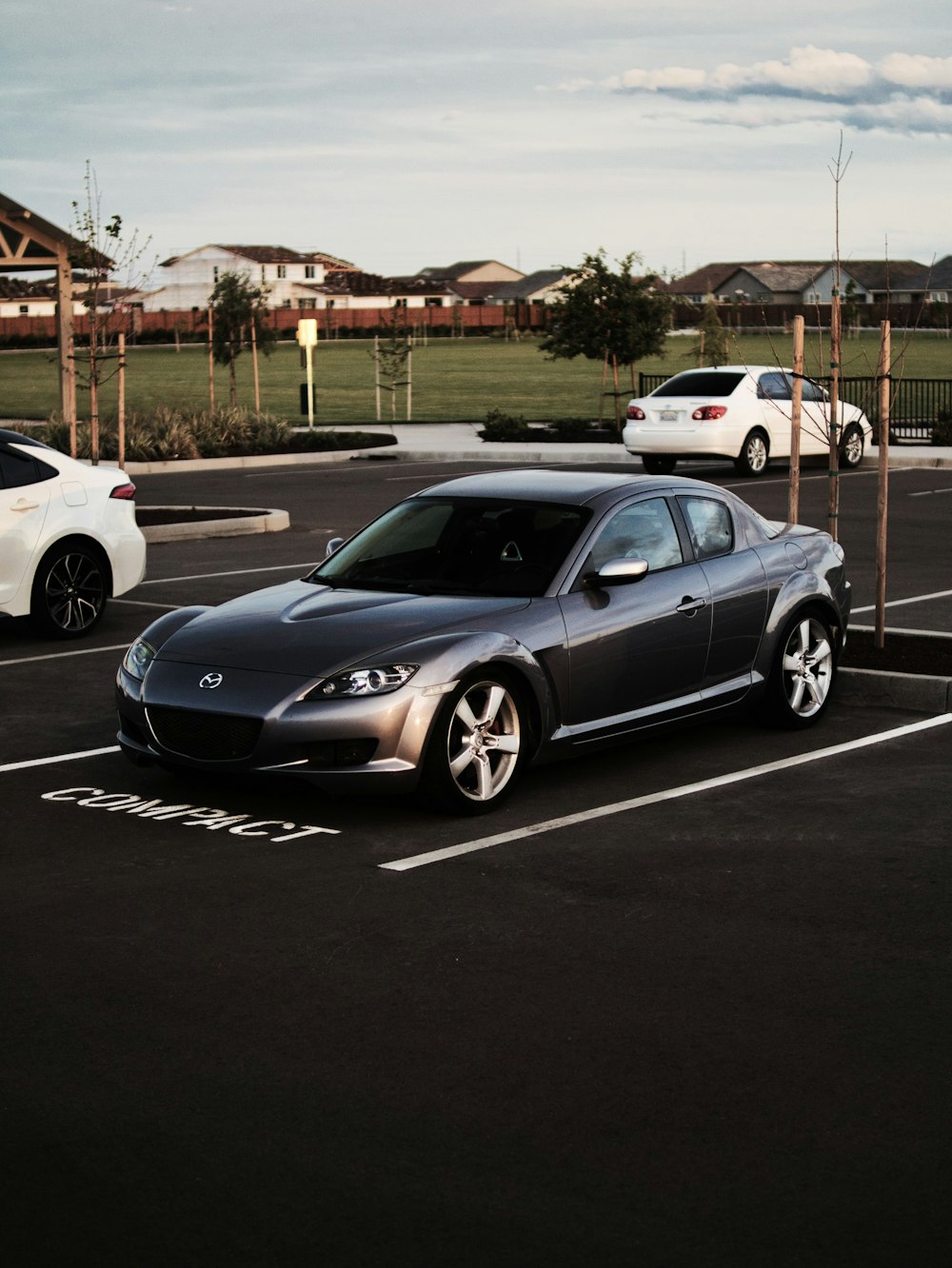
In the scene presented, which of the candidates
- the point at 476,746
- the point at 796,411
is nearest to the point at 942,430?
the point at 796,411

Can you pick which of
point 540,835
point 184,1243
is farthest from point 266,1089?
point 540,835

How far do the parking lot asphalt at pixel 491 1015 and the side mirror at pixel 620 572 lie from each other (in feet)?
3.26

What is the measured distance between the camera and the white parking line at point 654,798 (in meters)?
7.41

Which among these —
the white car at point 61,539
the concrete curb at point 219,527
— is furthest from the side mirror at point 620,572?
the concrete curb at point 219,527

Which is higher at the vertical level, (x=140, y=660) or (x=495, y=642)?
(x=495, y=642)

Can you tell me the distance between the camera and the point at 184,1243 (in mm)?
4059

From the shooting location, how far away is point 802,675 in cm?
988

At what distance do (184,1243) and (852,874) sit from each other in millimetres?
3716

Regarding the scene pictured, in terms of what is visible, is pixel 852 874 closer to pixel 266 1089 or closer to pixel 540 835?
pixel 540 835

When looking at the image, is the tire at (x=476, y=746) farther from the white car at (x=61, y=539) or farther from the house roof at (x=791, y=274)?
the house roof at (x=791, y=274)

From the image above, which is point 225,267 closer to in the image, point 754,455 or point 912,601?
point 754,455

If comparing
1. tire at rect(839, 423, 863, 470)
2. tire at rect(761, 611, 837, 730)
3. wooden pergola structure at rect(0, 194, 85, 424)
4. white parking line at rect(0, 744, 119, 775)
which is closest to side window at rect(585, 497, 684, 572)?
tire at rect(761, 611, 837, 730)

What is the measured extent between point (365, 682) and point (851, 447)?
23186mm

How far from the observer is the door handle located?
905 cm
